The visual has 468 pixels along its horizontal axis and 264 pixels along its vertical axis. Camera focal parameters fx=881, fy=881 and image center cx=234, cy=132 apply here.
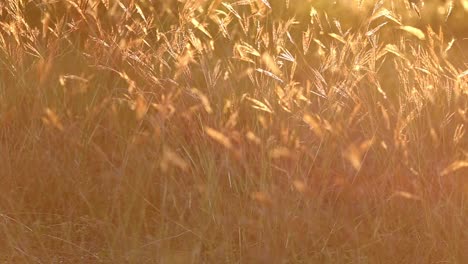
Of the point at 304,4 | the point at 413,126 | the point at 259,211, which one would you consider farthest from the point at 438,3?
the point at 259,211

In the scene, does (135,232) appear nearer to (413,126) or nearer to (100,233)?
(100,233)

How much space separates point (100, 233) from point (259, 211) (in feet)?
1.26

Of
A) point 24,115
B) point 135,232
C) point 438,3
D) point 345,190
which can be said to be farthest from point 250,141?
point 438,3

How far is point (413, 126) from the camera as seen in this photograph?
2.09 m

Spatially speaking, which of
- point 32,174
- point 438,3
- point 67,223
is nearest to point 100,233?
point 67,223

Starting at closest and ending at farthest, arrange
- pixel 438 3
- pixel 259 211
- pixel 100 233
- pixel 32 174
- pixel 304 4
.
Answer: pixel 259 211 < pixel 100 233 < pixel 32 174 < pixel 304 4 < pixel 438 3

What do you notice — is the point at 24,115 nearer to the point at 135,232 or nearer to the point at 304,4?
the point at 135,232

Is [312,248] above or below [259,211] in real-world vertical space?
below

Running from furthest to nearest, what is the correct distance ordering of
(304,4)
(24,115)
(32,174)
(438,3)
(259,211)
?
1. (438,3)
2. (304,4)
3. (24,115)
4. (32,174)
5. (259,211)

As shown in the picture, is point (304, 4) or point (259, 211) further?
point (304, 4)

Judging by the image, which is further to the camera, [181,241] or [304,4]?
[304,4]

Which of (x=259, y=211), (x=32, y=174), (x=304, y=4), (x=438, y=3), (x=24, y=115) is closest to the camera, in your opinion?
(x=259, y=211)

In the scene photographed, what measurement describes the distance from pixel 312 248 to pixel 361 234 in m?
0.11

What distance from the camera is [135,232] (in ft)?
6.02
